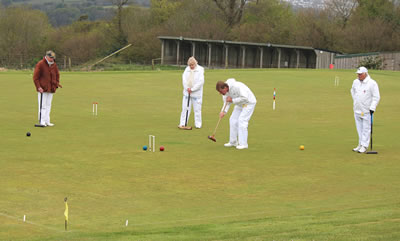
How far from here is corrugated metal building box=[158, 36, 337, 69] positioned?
6900 cm

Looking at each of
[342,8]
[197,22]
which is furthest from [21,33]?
[342,8]

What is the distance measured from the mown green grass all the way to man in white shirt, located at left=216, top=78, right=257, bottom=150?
0.43 meters

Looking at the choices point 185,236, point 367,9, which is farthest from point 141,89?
point 367,9

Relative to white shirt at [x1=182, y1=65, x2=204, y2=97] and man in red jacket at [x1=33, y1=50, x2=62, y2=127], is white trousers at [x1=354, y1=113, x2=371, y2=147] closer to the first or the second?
white shirt at [x1=182, y1=65, x2=204, y2=97]

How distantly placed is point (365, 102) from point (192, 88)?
19.2ft

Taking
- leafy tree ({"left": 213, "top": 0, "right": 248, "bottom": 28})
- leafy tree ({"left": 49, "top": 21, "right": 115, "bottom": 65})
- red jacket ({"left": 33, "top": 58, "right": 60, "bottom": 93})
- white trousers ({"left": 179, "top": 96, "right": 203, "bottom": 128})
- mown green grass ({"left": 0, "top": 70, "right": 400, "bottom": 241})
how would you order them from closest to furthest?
mown green grass ({"left": 0, "top": 70, "right": 400, "bottom": 241}), red jacket ({"left": 33, "top": 58, "right": 60, "bottom": 93}), white trousers ({"left": 179, "top": 96, "right": 203, "bottom": 128}), leafy tree ({"left": 49, "top": 21, "right": 115, "bottom": 65}), leafy tree ({"left": 213, "top": 0, "right": 248, "bottom": 28})

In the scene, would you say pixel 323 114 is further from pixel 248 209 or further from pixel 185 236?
pixel 185 236

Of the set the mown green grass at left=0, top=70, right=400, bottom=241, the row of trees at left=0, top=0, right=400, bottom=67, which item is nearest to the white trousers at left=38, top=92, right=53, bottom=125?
the mown green grass at left=0, top=70, right=400, bottom=241

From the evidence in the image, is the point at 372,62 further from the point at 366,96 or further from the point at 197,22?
the point at 366,96

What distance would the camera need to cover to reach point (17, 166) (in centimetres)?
1334

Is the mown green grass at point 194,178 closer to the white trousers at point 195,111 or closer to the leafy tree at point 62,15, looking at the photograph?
the white trousers at point 195,111

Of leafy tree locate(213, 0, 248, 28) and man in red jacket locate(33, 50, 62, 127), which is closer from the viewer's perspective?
man in red jacket locate(33, 50, 62, 127)

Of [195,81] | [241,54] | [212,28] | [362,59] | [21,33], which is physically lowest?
[195,81]

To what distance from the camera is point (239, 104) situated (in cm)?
1614
